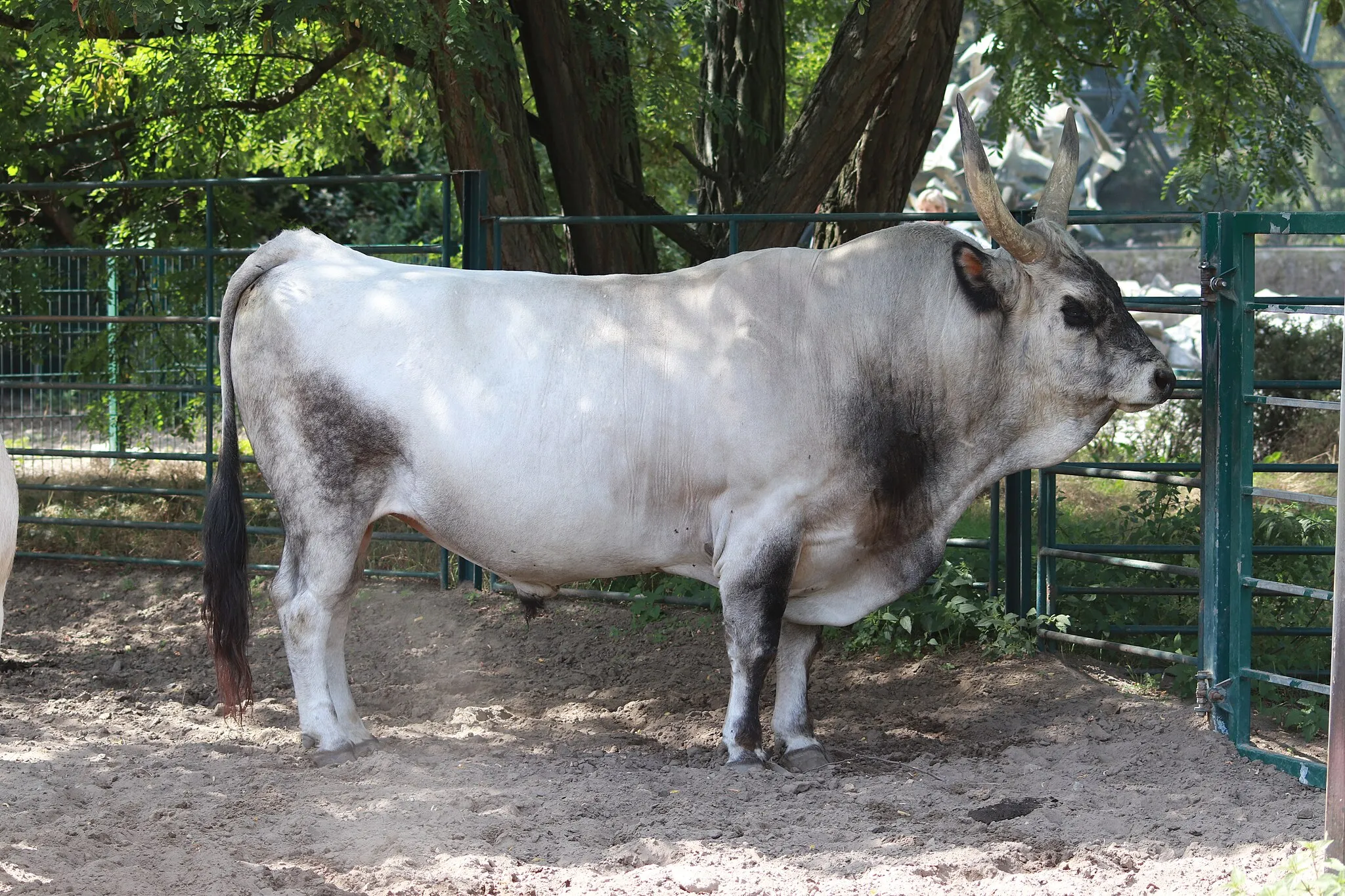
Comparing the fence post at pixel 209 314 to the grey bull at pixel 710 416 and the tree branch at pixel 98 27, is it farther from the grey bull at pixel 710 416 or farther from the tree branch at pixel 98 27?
the grey bull at pixel 710 416

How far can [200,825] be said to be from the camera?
422 cm

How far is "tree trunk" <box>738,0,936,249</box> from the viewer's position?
7.00 metres

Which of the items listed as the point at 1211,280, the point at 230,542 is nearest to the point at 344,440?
the point at 230,542

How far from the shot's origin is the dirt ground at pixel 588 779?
3834 mm

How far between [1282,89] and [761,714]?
5.55 metres

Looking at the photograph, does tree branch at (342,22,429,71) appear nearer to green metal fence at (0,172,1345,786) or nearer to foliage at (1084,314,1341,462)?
green metal fence at (0,172,1345,786)

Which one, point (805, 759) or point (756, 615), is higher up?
point (756, 615)

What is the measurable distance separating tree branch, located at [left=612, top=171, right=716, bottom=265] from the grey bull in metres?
2.74

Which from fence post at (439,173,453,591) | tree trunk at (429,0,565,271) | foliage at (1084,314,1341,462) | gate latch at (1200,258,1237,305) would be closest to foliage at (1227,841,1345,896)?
gate latch at (1200,258,1237,305)

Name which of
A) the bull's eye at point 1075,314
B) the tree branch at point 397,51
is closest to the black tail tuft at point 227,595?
the tree branch at point 397,51

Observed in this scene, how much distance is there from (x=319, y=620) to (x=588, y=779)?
45.9 inches

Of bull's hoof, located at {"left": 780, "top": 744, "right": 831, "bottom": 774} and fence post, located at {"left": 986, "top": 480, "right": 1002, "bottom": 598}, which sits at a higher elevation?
fence post, located at {"left": 986, "top": 480, "right": 1002, "bottom": 598}

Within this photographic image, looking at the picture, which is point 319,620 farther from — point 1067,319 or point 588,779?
point 1067,319

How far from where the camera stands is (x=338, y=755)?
495cm
